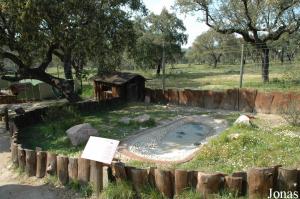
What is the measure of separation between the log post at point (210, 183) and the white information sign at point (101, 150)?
5.70 feet

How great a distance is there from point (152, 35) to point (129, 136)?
118ft

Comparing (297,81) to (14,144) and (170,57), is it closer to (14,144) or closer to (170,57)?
(14,144)

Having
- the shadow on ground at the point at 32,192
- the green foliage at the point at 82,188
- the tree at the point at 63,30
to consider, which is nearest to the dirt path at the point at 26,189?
the shadow on ground at the point at 32,192

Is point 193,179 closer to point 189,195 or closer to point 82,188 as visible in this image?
point 189,195

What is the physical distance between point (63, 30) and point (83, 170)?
9394mm

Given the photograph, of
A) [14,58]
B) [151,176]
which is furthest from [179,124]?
[14,58]

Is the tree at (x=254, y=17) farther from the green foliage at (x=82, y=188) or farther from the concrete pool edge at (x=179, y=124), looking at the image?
the green foliage at (x=82, y=188)

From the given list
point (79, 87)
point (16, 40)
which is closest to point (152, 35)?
point (79, 87)

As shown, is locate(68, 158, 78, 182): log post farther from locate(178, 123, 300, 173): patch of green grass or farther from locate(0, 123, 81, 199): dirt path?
locate(178, 123, 300, 173): patch of green grass

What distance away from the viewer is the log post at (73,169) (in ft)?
26.6

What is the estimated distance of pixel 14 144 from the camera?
10164 millimetres

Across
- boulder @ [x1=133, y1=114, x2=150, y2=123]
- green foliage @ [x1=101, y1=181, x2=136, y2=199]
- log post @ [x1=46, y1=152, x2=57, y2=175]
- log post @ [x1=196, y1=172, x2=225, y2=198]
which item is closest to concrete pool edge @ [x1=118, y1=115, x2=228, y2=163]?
boulder @ [x1=133, y1=114, x2=150, y2=123]

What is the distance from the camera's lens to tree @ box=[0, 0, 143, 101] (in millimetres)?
14984

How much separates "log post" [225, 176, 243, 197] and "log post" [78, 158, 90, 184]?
294cm
